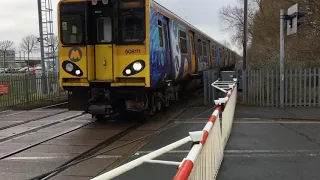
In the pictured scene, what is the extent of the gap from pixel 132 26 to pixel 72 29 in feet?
5.47

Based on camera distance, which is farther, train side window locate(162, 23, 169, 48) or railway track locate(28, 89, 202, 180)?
train side window locate(162, 23, 169, 48)

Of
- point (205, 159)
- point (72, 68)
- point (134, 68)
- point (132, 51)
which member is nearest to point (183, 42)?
point (132, 51)

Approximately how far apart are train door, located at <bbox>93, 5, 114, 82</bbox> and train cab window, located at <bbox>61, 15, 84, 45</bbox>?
0.43m

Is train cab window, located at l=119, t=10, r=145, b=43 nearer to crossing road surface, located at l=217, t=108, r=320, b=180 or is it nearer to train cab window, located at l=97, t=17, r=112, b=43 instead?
train cab window, located at l=97, t=17, r=112, b=43

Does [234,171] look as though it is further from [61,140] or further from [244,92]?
[244,92]

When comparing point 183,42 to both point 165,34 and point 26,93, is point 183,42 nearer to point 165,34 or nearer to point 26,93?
point 165,34

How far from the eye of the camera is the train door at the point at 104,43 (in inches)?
390


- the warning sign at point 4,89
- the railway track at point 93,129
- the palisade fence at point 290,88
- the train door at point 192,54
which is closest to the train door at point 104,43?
the railway track at point 93,129

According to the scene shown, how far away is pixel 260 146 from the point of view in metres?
7.26

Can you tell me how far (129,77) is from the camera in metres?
9.71

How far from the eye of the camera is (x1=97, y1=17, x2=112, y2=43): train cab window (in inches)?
397

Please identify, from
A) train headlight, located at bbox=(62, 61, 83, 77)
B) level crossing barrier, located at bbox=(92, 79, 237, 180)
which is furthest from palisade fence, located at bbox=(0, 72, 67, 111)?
level crossing barrier, located at bbox=(92, 79, 237, 180)

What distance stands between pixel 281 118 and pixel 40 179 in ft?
23.6

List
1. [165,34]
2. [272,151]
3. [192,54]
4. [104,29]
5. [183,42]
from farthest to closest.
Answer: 1. [192,54]
2. [183,42]
3. [165,34]
4. [104,29]
5. [272,151]
